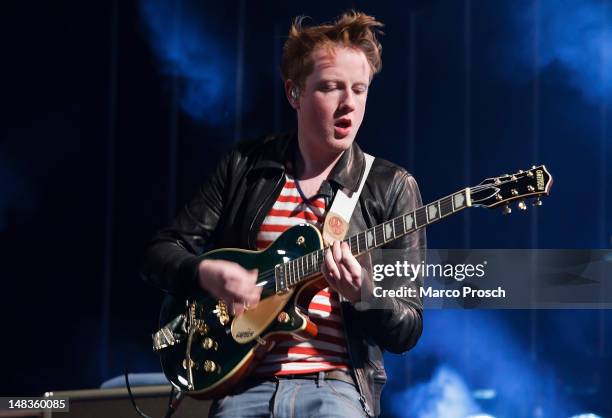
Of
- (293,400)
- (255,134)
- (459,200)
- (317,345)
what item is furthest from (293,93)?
(255,134)

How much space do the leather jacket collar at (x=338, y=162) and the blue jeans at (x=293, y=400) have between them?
0.56m

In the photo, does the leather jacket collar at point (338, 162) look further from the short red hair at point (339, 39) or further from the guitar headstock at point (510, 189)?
the guitar headstock at point (510, 189)

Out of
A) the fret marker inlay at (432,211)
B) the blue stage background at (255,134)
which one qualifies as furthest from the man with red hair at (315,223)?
the blue stage background at (255,134)

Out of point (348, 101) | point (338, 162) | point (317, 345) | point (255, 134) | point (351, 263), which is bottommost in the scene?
point (317, 345)

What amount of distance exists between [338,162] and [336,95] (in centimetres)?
21

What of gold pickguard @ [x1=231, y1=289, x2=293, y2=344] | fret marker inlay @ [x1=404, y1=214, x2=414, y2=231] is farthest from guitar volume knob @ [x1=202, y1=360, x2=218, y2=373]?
fret marker inlay @ [x1=404, y1=214, x2=414, y2=231]

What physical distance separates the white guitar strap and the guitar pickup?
0.59 meters

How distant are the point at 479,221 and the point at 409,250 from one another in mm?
2898

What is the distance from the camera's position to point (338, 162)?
311 cm

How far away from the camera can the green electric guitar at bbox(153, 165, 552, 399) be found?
2805 mm

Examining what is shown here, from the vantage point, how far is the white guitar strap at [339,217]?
9.66ft

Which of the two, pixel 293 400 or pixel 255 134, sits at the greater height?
pixel 255 134

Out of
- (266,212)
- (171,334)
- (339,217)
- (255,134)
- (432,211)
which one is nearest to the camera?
(432,211)

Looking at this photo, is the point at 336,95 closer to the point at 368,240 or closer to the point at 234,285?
the point at 368,240
